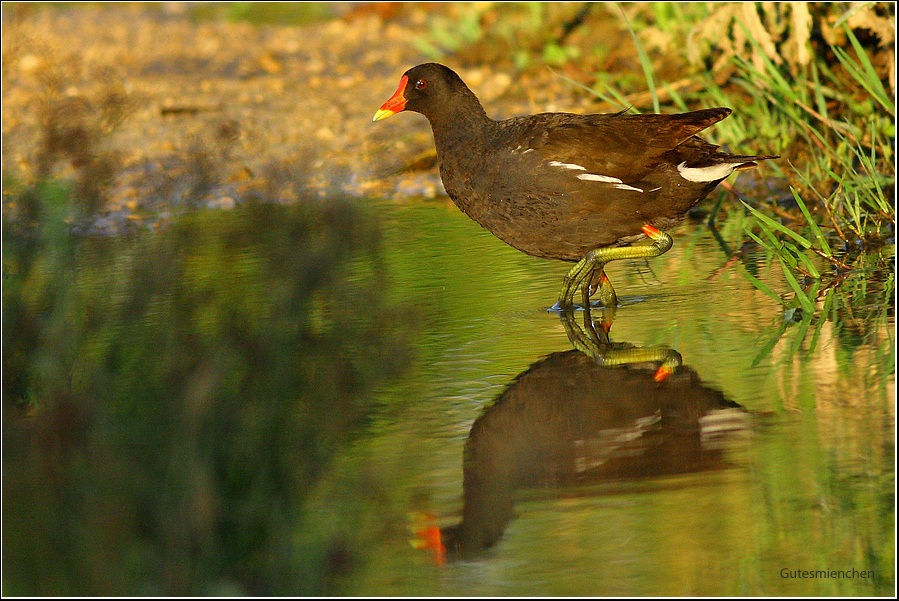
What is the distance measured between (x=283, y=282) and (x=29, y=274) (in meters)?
0.85

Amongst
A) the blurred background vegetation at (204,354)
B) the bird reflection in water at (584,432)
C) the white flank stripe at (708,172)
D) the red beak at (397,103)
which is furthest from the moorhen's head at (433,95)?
the bird reflection in water at (584,432)

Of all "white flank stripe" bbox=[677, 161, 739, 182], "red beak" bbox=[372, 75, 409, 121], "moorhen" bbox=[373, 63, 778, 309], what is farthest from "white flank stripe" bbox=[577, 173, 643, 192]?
"red beak" bbox=[372, 75, 409, 121]

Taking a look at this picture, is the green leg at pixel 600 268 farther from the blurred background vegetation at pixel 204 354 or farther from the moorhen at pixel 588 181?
the blurred background vegetation at pixel 204 354

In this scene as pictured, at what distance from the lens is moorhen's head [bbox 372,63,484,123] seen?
6.10 metres

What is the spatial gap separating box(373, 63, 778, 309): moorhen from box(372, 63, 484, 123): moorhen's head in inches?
11.9

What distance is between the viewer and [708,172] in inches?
219

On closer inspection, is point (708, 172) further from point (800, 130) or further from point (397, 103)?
point (800, 130)

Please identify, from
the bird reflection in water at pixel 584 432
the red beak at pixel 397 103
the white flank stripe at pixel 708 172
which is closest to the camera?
the bird reflection in water at pixel 584 432

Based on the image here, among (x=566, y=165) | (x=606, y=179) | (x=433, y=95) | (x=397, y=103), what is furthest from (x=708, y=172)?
(x=397, y=103)

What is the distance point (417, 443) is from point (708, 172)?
205 cm

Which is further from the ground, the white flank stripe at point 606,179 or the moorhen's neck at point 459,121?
the moorhen's neck at point 459,121

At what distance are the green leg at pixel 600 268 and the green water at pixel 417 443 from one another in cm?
14

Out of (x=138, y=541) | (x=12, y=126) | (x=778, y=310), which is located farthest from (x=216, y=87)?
(x=138, y=541)

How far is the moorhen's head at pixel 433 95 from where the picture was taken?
610 cm
